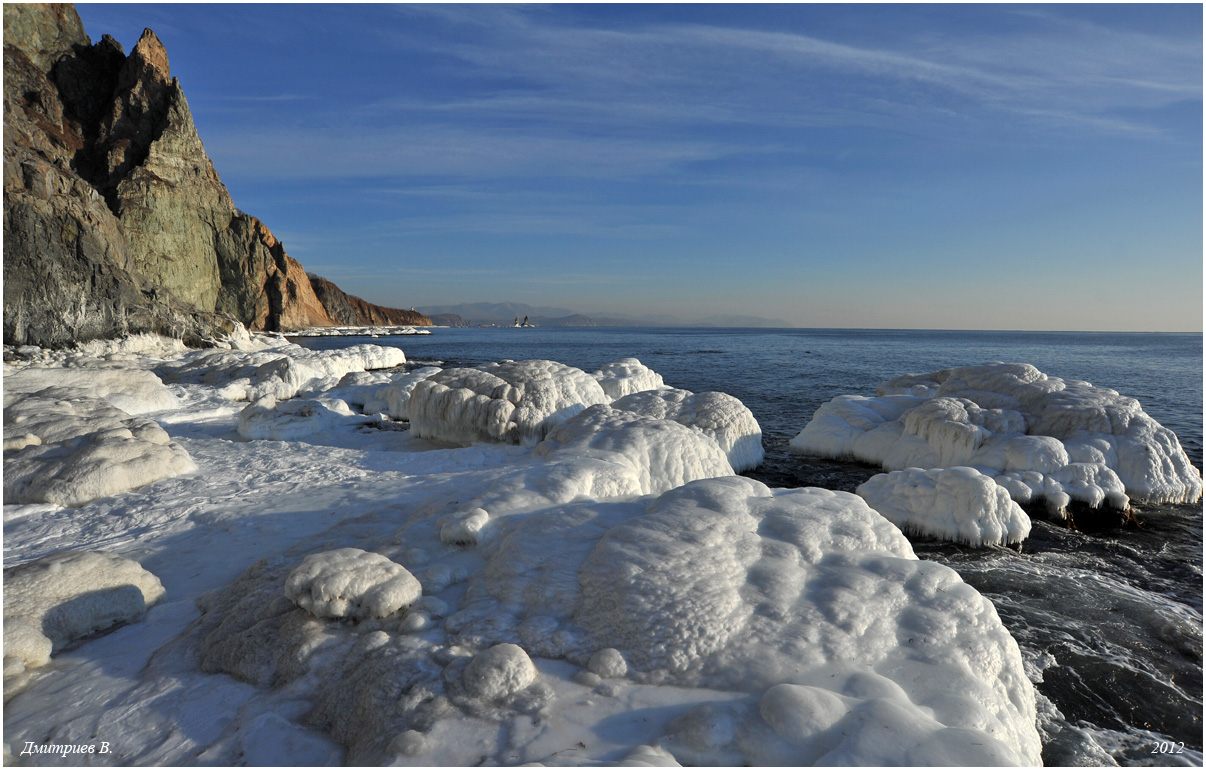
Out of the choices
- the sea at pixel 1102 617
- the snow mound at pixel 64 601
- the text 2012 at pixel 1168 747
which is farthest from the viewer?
the sea at pixel 1102 617

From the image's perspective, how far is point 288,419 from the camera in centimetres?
1248

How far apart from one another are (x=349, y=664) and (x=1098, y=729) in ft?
20.2

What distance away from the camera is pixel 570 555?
488 centimetres

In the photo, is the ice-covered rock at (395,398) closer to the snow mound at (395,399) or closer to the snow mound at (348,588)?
the snow mound at (395,399)

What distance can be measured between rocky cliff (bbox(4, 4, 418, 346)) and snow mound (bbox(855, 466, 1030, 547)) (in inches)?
1325

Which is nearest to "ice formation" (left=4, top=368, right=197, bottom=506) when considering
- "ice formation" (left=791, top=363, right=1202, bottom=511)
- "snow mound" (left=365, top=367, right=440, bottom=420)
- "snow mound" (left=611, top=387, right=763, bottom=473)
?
"snow mound" (left=365, top=367, right=440, bottom=420)

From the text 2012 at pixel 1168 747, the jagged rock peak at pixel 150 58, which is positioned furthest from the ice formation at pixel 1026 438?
the jagged rock peak at pixel 150 58

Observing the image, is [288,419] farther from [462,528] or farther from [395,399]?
[462,528]

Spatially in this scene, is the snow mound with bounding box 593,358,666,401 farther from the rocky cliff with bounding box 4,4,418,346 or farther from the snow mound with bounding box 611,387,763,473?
the rocky cliff with bounding box 4,4,418,346

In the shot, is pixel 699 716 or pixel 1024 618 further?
pixel 1024 618

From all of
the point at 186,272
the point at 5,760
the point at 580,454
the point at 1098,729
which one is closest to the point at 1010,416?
the point at 1098,729

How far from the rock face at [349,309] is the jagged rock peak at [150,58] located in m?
48.5

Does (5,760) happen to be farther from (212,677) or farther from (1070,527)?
(1070,527)

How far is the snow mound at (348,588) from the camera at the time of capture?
431 cm
